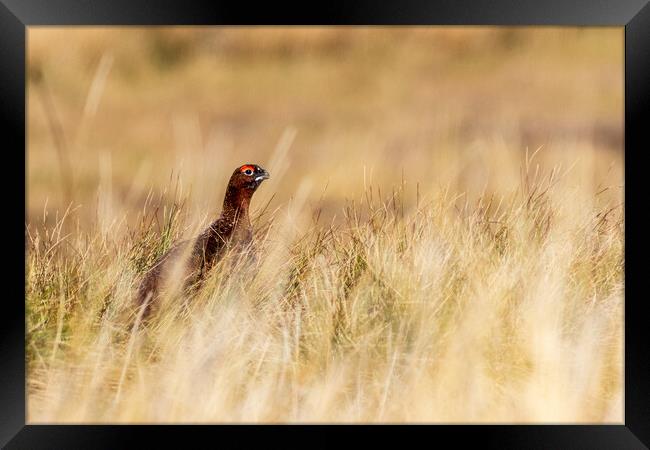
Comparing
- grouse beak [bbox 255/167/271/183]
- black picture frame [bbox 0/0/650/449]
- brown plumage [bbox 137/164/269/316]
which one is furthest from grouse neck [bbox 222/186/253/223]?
black picture frame [bbox 0/0/650/449]

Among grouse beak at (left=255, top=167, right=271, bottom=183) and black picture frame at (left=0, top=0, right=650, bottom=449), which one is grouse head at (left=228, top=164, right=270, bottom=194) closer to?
grouse beak at (left=255, top=167, right=271, bottom=183)

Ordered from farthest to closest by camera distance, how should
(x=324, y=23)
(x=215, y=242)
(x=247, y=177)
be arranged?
(x=247, y=177)
(x=215, y=242)
(x=324, y=23)

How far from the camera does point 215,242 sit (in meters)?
5.05

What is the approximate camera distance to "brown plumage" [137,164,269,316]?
477 centimetres

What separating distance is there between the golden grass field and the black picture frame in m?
0.08

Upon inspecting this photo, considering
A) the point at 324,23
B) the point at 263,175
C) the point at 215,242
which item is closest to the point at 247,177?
the point at 263,175

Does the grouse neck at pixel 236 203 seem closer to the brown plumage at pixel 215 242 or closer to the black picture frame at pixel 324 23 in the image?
the brown plumage at pixel 215 242

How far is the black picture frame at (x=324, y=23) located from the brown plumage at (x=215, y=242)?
2.17 feet

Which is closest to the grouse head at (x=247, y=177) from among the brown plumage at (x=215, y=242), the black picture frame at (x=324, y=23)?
the brown plumage at (x=215, y=242)

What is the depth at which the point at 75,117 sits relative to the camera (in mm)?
4801

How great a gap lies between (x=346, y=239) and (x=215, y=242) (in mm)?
704

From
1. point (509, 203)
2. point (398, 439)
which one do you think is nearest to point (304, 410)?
point (398, 439)

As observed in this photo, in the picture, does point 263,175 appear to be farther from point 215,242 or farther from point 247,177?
point 215,242

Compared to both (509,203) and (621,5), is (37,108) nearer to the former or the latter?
(509,203)
